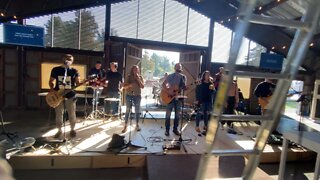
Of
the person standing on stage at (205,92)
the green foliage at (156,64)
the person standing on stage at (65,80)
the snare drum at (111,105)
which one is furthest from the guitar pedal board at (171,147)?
the green foliage at (156,64)

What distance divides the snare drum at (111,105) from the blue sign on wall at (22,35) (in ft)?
8.21

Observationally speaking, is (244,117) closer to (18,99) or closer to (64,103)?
(64,103)

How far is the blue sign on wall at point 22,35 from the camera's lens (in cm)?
567

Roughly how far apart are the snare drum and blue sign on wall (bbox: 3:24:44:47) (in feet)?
8.21

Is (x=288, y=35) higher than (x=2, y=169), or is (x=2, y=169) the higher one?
(x=288, y=35)

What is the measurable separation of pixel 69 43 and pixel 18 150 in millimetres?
4412

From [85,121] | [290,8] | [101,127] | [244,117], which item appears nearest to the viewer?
[244,117]

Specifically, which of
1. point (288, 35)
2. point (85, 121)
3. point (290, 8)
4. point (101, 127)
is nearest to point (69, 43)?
point (85, 121)

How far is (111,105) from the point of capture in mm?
5363

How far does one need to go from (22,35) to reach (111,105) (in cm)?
300

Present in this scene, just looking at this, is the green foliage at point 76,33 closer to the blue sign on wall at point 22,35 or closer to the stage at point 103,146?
the blue sign on wall at point 22,35

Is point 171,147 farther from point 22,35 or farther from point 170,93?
point 22,35

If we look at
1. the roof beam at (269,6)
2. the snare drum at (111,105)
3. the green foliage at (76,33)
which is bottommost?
the snare drum at (111,105)

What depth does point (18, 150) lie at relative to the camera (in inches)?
135
